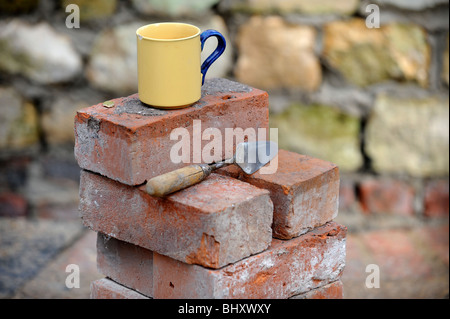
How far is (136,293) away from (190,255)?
0.91 feet

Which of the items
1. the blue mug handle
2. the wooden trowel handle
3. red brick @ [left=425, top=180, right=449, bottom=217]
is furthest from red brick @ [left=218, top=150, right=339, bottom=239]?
red brick @ [left=425, top=180, right=449, bottom=217]

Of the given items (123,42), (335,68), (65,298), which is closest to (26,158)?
(123,42)

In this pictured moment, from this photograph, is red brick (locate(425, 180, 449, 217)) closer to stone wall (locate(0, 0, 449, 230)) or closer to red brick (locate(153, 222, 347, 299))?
stone wall (locate(0, 0, 449, 230))

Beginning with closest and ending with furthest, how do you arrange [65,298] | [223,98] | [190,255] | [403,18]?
[190,255], [223,98], [65,298], [403,18]

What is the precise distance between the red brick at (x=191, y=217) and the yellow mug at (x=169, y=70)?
0.20 m

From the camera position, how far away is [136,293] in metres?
1.89

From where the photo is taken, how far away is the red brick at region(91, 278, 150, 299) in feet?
6.16

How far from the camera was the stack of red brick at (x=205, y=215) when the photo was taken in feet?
5.49

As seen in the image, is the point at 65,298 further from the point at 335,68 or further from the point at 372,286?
the point at 335,68

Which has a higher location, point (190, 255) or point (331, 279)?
point (190, 255)

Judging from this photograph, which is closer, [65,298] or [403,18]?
[65,298]

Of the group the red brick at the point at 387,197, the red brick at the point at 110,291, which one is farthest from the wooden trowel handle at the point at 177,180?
the red brick at the point at 387,197

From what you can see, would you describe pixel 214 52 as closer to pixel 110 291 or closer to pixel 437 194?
pixel 110 291

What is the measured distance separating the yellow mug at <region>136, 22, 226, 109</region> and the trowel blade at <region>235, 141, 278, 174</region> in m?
0.16
